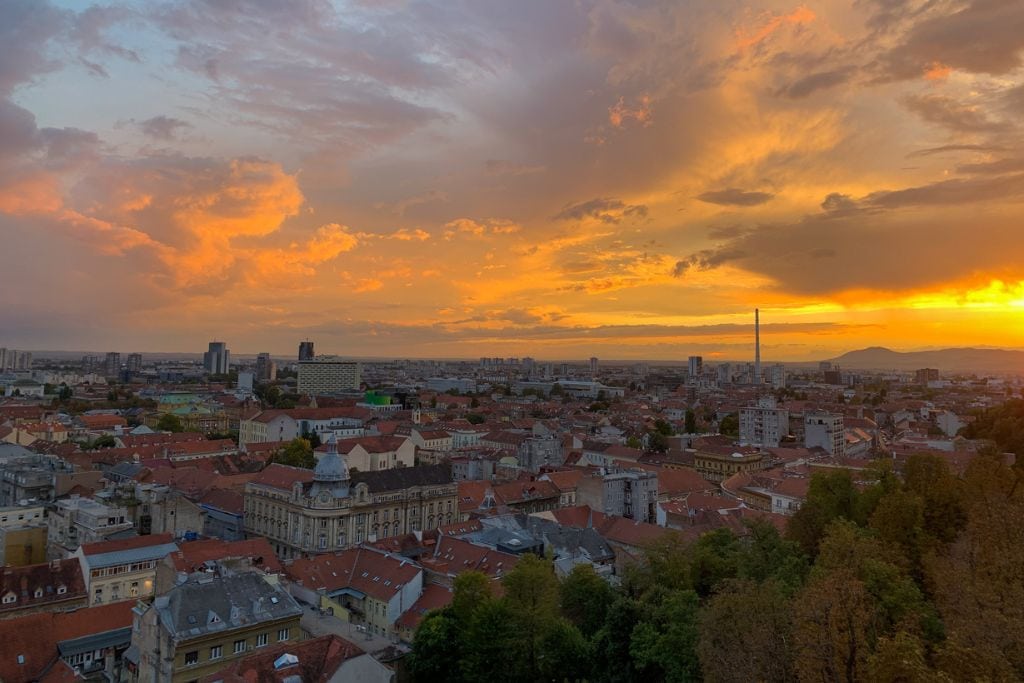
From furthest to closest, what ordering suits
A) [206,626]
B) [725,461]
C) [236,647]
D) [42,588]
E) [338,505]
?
[725,461] → [338,505] → [42,588] → [236,647] → [206,626]

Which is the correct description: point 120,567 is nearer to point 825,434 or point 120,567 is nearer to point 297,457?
point 297,457

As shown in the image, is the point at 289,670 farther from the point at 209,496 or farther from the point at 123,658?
the point at 209,496

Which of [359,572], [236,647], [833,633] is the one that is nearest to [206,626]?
[236,647]

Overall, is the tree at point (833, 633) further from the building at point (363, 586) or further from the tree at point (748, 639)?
the building at point (363, 586)

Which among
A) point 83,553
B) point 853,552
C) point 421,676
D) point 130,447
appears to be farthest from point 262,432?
point 853,552

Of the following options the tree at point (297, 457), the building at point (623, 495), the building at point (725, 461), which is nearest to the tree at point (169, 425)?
the tree at point (297, 457)

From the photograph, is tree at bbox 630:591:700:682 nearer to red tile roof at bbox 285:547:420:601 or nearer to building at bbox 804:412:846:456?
red tile roof at bbox 285:547:420:601
